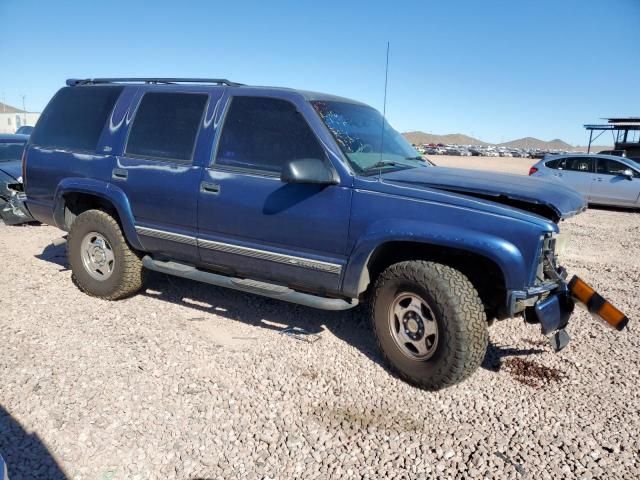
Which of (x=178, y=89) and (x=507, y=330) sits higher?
(x=178, y=89)

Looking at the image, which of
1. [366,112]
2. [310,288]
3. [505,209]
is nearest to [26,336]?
[310,288]

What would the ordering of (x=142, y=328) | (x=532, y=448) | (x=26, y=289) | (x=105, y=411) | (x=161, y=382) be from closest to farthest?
(x=532, y=448)
(x=105, y=411)
(x=161, y=382)
(x=142, y=328)
(x=26, y=289)

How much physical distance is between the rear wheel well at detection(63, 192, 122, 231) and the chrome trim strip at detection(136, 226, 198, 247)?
482 millimetres

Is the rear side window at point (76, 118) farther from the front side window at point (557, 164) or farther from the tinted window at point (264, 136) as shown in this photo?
the front side window at point (557, 164)

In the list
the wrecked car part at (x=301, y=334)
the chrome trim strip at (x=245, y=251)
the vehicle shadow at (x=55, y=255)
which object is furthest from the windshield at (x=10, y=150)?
the wrecked car part at (x=301, y=334)

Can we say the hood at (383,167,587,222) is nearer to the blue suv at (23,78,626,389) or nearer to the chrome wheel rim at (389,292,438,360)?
Answer: the blue suv at (23,78,626,389)

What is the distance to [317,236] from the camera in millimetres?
3607

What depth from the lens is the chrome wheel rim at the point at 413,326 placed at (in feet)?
11.1

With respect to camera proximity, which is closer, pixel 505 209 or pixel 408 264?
pixel 505 209

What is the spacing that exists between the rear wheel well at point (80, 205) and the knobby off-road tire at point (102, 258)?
10 centimetres

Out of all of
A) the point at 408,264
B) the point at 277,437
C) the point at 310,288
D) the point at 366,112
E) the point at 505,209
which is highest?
the point at 366,112

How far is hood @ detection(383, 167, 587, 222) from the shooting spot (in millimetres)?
3221

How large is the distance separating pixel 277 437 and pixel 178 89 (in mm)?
3051

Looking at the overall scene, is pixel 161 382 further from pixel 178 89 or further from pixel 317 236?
pixel 178 89
